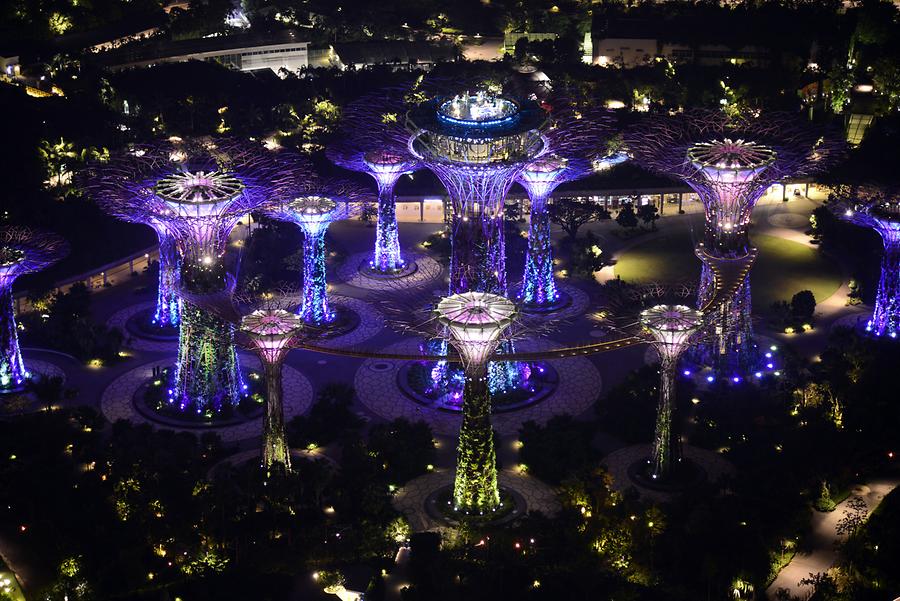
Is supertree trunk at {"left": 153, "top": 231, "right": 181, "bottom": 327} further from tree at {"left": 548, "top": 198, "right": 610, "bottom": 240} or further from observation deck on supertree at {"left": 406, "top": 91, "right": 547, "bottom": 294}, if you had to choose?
tree at {"left": 548, "top": 198, "right": 610, "bottom": 240}

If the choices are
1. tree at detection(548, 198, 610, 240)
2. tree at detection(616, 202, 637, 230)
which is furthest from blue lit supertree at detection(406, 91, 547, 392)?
tree at detection(616, 202, 637, 230)

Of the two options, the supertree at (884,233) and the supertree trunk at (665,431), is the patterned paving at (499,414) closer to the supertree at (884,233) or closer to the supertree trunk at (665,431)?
the supertree trunk at (665,431)

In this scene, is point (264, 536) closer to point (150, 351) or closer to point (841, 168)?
point (150, 351)

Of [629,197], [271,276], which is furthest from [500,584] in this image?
[629,197]

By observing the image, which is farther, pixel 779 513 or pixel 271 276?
pixel 271 276

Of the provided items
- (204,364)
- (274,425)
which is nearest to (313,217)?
(204,364)

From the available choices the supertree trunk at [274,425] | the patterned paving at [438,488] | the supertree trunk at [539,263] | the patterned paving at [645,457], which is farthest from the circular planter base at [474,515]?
the supertree trunk at [539,263]

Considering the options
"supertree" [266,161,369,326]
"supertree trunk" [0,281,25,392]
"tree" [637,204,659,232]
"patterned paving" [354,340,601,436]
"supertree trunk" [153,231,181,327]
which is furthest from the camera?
"tree" [637,204,659,232]
